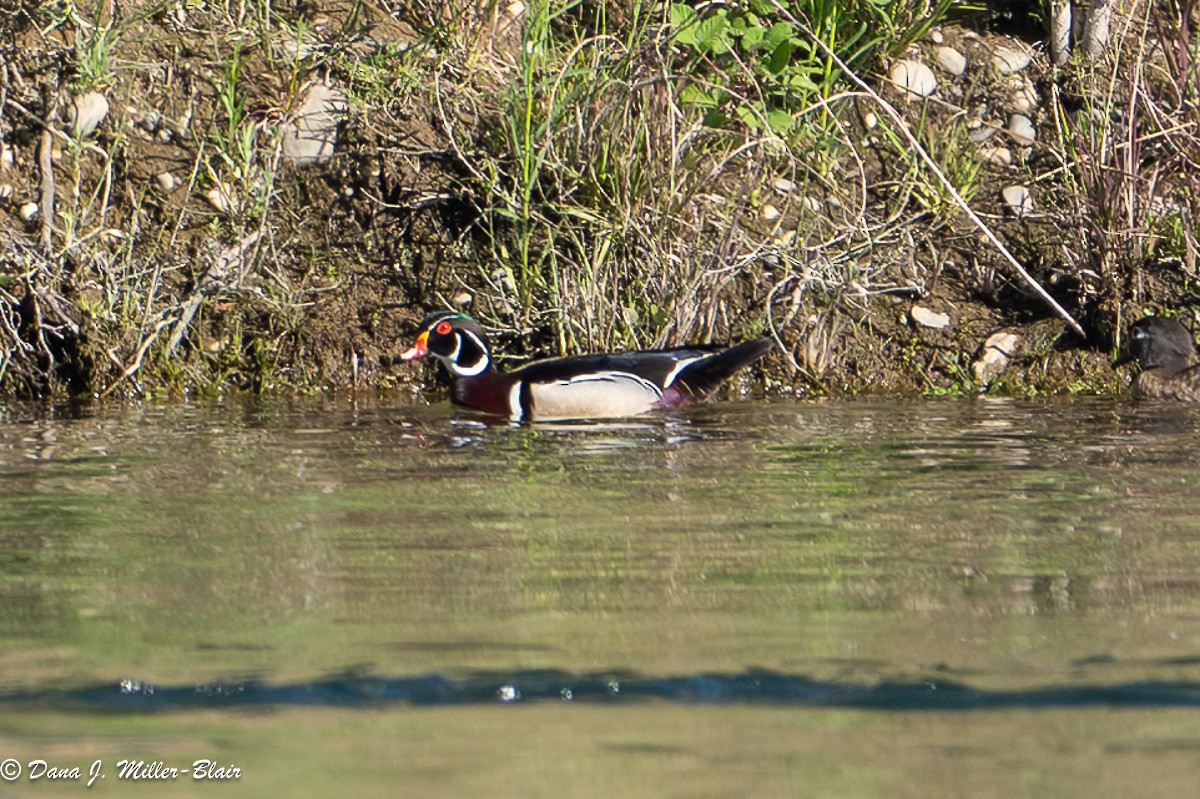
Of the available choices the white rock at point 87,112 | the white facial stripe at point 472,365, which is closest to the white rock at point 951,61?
the white facial stripe at point 472,365

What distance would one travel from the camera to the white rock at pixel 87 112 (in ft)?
27.7

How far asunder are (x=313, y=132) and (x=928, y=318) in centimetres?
337

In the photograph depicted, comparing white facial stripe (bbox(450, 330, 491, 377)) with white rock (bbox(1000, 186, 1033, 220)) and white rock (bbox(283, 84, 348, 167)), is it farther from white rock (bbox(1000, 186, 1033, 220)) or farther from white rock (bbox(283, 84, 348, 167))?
white rock (bbox(1000, 186, 1033, 220))

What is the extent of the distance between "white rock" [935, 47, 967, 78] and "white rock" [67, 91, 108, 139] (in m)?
4.71

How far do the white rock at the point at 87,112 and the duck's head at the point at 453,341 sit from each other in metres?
2.14

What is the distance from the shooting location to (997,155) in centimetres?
912

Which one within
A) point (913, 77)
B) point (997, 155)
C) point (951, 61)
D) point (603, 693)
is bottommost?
point (603, 693)

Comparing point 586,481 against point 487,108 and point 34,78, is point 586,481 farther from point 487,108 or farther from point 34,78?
point 34,78

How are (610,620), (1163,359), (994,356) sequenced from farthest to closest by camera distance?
1. (994,356)
2. (1163,359)
3. (610,620)

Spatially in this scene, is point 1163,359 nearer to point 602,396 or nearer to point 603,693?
point 602,396

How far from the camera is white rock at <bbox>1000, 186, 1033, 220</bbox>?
8758 millimetres

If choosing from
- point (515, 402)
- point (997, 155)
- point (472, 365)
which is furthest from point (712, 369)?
point (997, 155)

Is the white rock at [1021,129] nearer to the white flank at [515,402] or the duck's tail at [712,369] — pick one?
the duck's tail at [712,369]

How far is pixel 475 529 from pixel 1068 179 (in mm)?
4960
